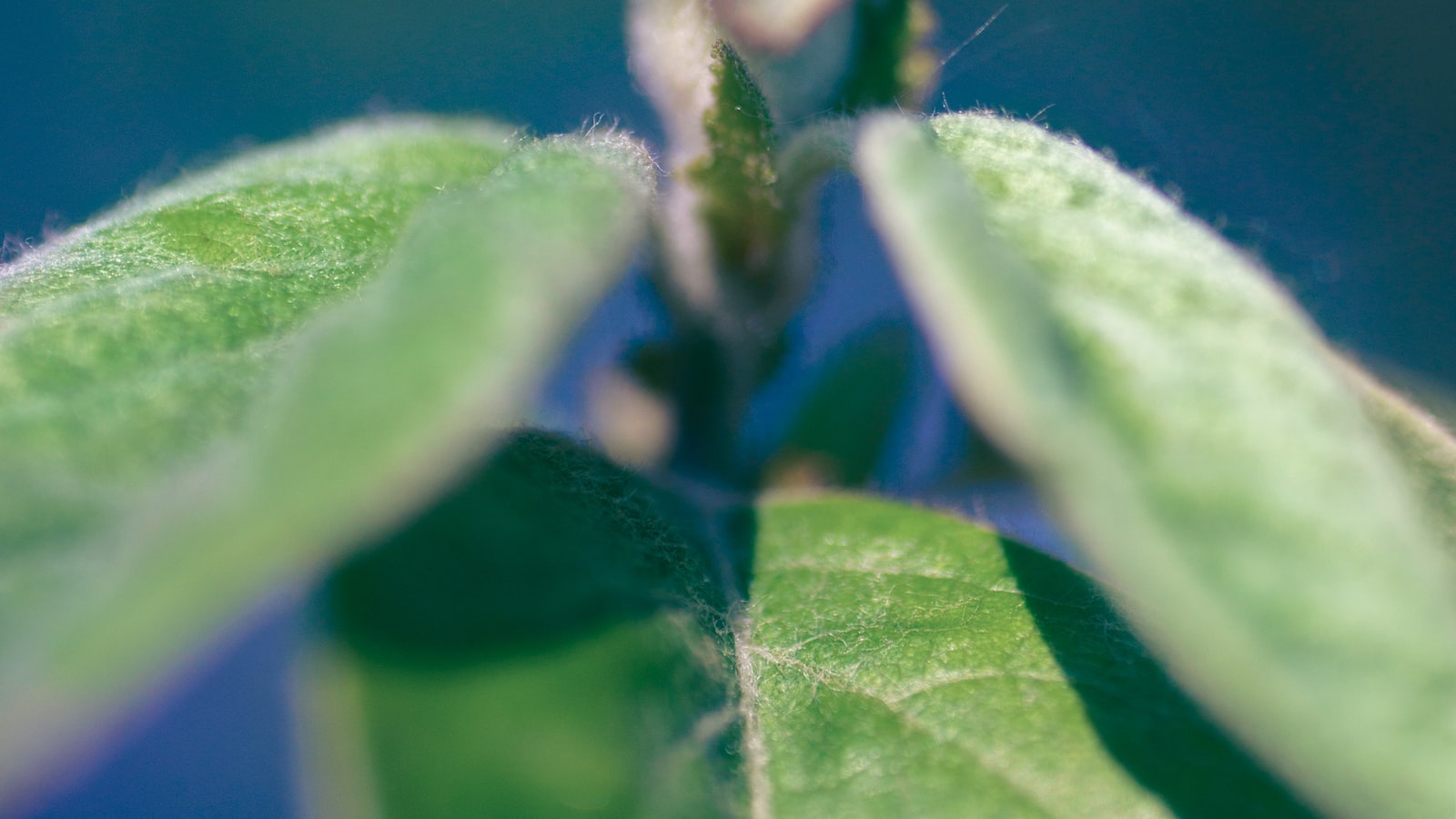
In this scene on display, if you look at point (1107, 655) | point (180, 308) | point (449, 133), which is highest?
point (449, 133)

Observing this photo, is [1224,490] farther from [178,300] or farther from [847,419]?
A: [847,419]

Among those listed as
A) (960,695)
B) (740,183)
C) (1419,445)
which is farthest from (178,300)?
(1419,445)

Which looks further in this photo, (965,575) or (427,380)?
(965,575)

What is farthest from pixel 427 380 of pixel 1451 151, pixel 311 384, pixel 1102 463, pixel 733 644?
pixel 1451 151

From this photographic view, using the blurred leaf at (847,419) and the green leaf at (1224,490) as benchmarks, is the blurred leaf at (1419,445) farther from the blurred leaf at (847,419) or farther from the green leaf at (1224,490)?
the blurred leaf at (847,419)

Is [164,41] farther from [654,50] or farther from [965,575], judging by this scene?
[965,575]

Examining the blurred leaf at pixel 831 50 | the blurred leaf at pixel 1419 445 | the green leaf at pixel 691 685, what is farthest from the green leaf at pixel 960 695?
the blurred leaf at pixel 831 50

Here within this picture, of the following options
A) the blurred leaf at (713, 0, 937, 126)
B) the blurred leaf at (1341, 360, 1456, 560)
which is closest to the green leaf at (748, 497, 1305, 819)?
the blurred leaf at (1341, 360, 1456, 560)
